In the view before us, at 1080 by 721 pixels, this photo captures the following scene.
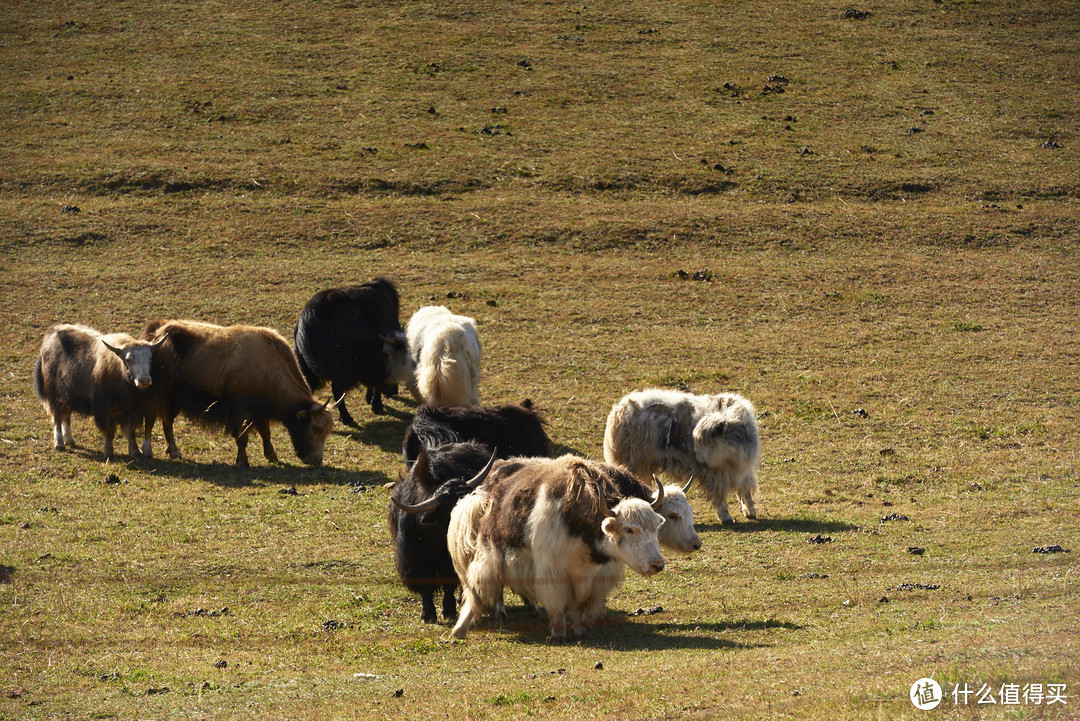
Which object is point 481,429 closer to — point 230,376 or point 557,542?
point 557,542

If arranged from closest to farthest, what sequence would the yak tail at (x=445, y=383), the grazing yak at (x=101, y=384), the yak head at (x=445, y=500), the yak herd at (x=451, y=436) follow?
1. the yak herd at (x=451, y=436)
2. the yak head at (x=445, y=500)
3. the grazing yak at (x=101, y=384)
4. the yak tail at (x=445, y=383)

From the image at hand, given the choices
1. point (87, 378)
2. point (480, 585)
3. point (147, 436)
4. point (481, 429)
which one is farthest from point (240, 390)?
point (480, 585)

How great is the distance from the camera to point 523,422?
12.5m

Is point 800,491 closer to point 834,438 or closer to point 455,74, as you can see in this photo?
point 834,438

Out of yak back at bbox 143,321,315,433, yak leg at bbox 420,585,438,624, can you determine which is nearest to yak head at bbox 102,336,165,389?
yak back at bbox 143,321,315,433

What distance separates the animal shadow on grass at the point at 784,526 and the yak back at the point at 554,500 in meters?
4.53

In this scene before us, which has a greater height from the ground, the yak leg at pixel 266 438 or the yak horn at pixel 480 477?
the yak horn at pixel 480 477

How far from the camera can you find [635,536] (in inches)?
321

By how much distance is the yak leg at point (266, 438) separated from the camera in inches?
632

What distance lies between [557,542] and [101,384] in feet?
33.8

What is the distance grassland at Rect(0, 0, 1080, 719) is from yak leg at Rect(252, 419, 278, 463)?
1.15 ft

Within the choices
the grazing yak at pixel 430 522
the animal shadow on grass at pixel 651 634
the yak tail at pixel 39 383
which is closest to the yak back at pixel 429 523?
the grazing yak at pixel 430 522

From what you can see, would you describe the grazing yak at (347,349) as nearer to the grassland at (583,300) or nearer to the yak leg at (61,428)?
the grassland at (583,300)

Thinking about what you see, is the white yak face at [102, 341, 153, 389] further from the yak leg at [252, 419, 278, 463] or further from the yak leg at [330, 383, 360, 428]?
the yak leg at [330, 383, 360, 428]
